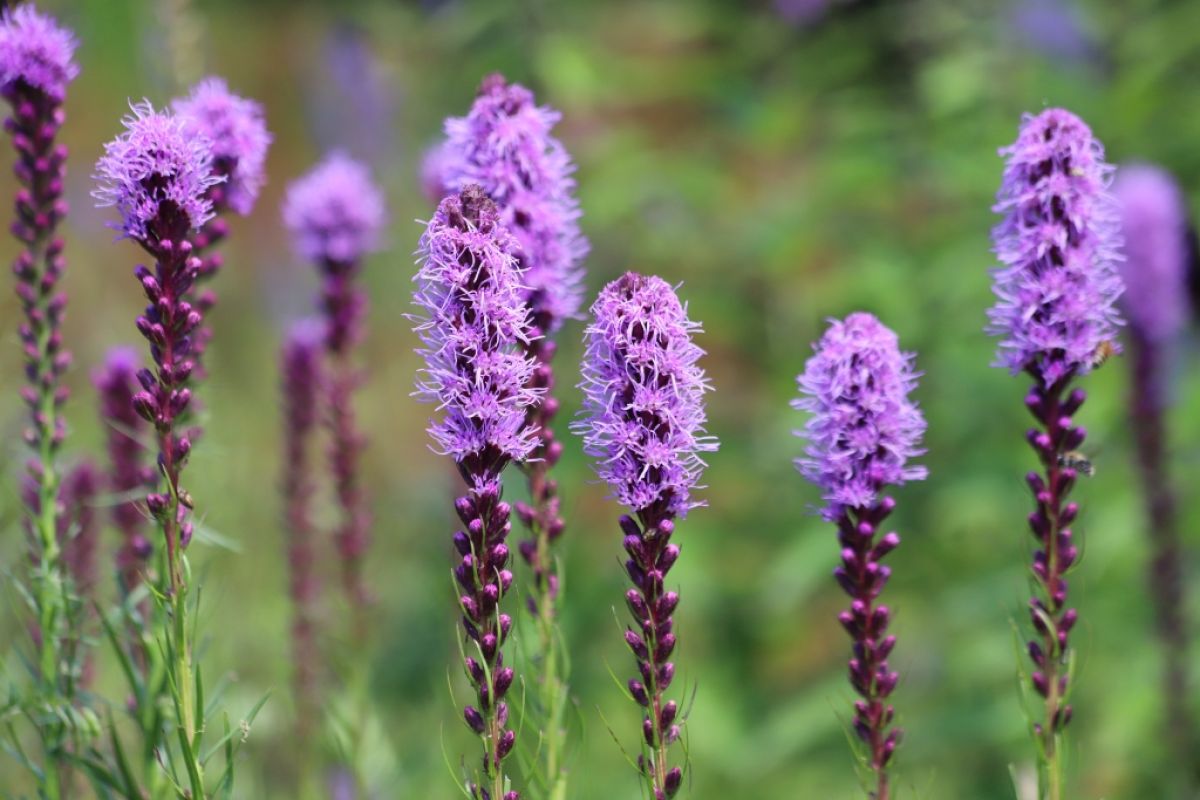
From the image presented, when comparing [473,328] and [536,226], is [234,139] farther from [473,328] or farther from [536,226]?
[473,328]

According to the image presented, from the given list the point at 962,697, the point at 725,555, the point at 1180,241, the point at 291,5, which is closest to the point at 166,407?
the point at 1180,241

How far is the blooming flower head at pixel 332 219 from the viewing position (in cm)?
377

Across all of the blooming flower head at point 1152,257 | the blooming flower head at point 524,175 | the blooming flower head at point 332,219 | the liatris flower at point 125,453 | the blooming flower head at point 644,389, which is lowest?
the blooming flower head at point 644,389

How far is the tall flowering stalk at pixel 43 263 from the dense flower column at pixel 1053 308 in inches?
82.3

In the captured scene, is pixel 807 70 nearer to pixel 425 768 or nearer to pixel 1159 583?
pixel 1159 583

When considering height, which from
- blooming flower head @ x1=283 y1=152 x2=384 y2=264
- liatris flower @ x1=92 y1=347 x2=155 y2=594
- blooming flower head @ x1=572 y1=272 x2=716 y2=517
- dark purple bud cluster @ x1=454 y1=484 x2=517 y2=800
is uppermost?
blooming flower head @ x1=283 y1=152 x2=384 y2=264

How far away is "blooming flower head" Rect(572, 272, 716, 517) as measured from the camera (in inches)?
84.8

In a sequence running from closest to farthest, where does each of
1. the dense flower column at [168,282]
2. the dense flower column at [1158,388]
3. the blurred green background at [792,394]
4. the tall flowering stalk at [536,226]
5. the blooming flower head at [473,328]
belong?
the blooming flower head at [473,328] < the dense flower column at [168,282] < the tall flowering stalk at [536,226] < the dense flower column at [1158,388] < the blurred green background at [792,394]

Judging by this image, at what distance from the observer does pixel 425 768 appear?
4.96m

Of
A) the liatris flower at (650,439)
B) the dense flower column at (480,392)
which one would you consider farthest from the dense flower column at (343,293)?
the liatris flower at (650,439)

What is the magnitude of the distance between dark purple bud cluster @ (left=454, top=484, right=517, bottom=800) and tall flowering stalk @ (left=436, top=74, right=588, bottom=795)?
1.46 feet

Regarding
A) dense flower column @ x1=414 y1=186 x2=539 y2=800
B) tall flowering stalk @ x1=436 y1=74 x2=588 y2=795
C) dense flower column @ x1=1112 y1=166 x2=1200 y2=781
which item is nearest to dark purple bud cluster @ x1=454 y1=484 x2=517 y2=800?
dense flower column @ x1=414 y1=186 x2=539 y2=800

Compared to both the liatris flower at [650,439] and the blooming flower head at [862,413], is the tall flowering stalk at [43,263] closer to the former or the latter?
the liatris flower at [650,439]

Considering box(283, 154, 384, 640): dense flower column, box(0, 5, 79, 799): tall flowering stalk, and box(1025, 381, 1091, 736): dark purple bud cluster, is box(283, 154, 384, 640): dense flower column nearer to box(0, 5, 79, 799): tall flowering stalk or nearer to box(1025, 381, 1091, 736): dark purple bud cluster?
box(0, 5, 79, 799): tall flowering stalk
